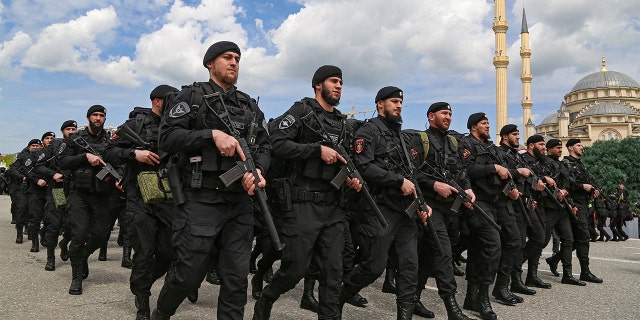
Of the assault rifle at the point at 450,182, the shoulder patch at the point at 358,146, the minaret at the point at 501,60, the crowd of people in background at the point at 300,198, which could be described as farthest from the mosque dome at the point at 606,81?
the shoulder patch at the point at 358,146

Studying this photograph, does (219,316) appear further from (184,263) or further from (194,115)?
(194,115)

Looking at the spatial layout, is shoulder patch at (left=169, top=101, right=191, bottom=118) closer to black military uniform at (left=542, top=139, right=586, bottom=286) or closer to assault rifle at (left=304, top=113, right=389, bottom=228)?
assault rifle at (left=304, top=113, right=389, bottom=228)

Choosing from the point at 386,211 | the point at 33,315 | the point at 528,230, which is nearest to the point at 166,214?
the point at 33,315

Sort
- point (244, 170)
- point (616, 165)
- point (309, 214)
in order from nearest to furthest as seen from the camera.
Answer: point (244, 170)
point (309, 214)
point (616, 165)

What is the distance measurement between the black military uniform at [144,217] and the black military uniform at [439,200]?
2.63 metres

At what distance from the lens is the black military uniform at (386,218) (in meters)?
4.82

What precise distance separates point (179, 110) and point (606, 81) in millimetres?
107864

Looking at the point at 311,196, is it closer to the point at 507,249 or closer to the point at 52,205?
the point at 507,249

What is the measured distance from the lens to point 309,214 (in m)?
4.35

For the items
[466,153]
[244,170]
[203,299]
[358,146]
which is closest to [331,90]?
[358,146]

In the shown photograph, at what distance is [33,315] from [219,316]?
2.66 m

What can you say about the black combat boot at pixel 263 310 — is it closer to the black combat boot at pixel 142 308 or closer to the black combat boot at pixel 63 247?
the black combat boot at pixel 142 308

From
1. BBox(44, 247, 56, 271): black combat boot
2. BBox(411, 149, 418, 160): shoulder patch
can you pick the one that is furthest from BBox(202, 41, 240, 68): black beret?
BBox(44, 247, 56, 271): black combat boot

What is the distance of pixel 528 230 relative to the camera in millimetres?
7816
